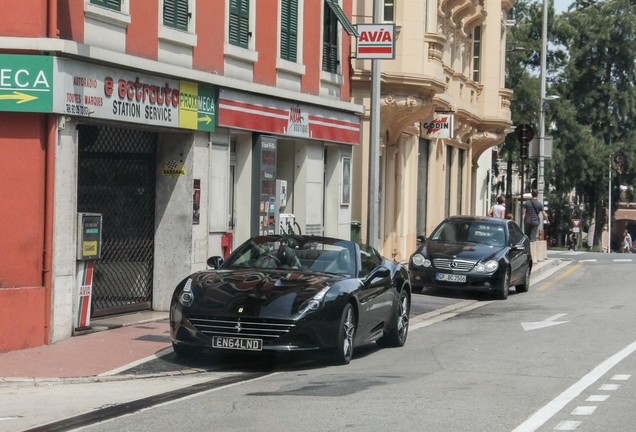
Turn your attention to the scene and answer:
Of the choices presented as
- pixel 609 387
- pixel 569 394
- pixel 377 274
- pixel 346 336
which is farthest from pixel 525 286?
pixel 569 394

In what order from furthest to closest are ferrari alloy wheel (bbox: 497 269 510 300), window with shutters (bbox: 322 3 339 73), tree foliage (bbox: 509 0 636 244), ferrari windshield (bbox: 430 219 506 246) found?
tree foliage (bbox: 509 0 636 244)
window with shutters (bbox: 322 3 339 73)
ferrari windshield (bbox: 430 219 506 246)
ferrari alloy wheel (bbox: 497 269 510 300)

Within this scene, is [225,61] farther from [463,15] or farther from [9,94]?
[463,15]

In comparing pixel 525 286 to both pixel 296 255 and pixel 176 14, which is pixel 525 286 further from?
pixel 296 255

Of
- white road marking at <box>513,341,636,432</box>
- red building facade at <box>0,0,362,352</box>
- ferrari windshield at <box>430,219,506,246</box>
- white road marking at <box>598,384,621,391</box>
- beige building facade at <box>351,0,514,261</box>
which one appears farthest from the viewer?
beige building facade at <box>351,0,514,261</box>

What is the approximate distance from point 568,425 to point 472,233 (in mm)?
15695

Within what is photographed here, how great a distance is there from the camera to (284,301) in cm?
1340

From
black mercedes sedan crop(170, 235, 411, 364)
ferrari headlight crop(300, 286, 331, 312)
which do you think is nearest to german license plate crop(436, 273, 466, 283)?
black mercedes sedan crop(170, 235, 411, 364)

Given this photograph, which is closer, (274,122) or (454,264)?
(274,122)

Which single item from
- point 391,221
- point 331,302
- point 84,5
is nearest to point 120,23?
point 84,5

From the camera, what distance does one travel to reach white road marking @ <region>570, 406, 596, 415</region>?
34.4ft

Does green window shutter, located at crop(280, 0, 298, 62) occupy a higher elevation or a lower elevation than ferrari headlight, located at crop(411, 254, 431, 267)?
higher

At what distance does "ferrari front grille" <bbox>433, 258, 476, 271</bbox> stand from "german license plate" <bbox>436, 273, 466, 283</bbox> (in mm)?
133

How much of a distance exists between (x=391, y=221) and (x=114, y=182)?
51.9 feet

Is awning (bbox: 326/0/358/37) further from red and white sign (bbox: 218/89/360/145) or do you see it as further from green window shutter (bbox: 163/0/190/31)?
green window shutter (bbox: 163/0/190/31)
